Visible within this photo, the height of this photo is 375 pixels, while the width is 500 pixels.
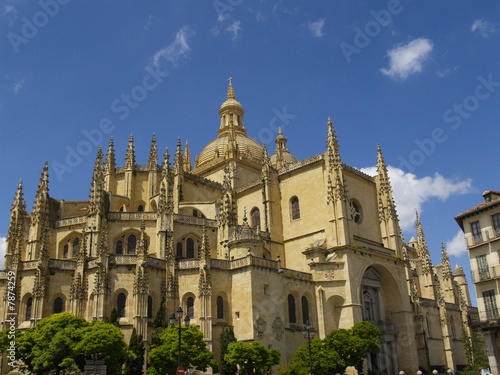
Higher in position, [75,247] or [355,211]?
[355,211]

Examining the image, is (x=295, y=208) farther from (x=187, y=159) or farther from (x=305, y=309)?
(x=187, y=159)

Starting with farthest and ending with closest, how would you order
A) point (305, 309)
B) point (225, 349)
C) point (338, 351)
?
point (305, 309)
point (338, 351)
point (225, 349)

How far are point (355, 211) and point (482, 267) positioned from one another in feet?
50.0

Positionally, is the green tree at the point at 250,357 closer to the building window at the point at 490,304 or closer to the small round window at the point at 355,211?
the building window at the point at 490,304

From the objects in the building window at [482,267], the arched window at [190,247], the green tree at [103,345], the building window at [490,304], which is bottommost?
the green tree at [103,345]

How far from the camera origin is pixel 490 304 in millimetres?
34625

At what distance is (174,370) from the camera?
3244cm

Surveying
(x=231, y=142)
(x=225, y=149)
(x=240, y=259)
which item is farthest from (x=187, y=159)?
(x=240, y=259)

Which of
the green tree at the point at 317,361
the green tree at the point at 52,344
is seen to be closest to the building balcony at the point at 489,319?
the green tree at the point at 317,361

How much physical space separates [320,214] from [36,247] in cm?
2344

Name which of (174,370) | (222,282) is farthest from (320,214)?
(174,370)

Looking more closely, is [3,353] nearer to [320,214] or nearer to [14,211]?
[14,211]

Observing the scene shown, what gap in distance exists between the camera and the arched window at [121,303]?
122ft

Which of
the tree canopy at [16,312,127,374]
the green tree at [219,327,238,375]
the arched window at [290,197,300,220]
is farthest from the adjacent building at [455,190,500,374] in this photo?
the tree canopy at [16,312,127,374]
